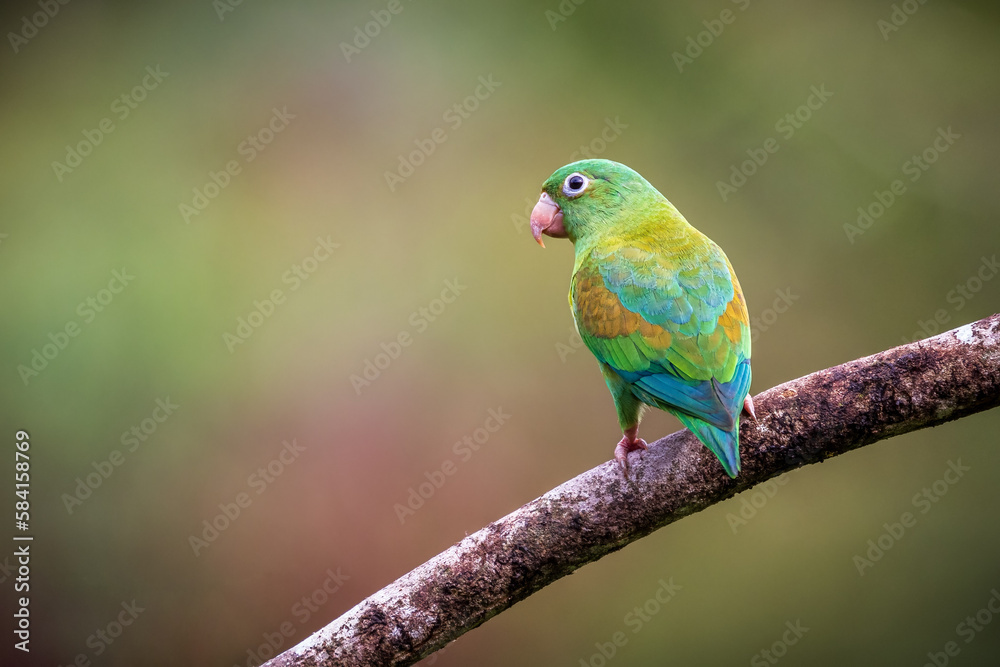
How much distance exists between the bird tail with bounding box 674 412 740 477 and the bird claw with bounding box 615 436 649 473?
270mm

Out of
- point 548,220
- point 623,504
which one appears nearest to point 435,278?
point 548,220

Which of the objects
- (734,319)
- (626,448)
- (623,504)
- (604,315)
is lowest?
(623,504)

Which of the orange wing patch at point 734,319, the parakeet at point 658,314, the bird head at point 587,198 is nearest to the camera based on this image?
the parakeet at point 658,314

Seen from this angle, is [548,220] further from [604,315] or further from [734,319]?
[734,319]

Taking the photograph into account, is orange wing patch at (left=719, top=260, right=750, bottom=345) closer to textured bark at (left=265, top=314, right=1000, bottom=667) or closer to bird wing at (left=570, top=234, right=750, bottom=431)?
bird wing at (left=570, top=234, right=750, bottom=431)

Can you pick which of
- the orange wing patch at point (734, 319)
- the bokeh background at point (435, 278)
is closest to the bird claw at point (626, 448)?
the orange wing patch at point (734, 319)

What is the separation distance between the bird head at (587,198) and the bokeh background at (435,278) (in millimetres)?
2591

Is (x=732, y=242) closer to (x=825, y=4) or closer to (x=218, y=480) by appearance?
(x=825, y=4)

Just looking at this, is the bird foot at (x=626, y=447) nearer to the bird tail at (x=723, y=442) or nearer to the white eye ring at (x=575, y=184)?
the bird tail at (x=723, y=442)

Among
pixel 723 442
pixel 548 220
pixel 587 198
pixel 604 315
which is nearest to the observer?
pixel 723 442

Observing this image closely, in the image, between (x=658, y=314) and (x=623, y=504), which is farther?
(x=658, y=314)

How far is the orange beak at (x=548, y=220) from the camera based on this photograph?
12.2ft

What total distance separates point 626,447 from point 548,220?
1.27 meters

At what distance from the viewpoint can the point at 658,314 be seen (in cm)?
295
